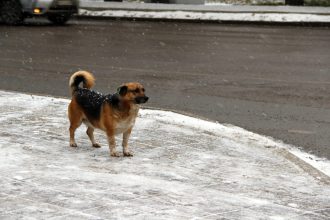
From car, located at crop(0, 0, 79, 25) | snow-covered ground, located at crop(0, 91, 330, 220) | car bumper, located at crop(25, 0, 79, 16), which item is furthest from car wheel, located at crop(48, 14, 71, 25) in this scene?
snow-covered ground, located at crop(0, 91, 330, 220)

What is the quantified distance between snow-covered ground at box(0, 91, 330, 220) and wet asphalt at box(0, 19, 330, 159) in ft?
3.05

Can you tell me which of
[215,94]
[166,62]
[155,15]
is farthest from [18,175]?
[155,15]

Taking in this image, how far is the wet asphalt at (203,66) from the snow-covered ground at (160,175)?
0.93 m

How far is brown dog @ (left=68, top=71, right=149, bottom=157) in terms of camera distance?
26.7 feet

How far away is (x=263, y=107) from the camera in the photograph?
1177 cm

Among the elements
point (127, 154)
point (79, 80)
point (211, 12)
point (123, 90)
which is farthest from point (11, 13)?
point (123, 90)

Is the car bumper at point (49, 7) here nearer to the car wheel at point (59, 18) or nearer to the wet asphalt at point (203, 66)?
the car wheel at point (59, 18)

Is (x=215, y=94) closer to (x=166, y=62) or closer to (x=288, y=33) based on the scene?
(x=166, y=62)

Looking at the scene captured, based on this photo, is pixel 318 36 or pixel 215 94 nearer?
pixel 215 94

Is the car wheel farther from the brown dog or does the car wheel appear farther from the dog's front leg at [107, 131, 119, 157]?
the dog's front leg at [107, 131, 119, 157]

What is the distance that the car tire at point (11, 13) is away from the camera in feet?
81.9

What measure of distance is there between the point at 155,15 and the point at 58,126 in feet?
57.5

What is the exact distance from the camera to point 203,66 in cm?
1625

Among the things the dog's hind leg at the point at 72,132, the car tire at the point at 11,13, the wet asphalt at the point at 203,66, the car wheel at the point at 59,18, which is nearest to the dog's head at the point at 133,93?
the dog's hind leg at the point at 72,132
